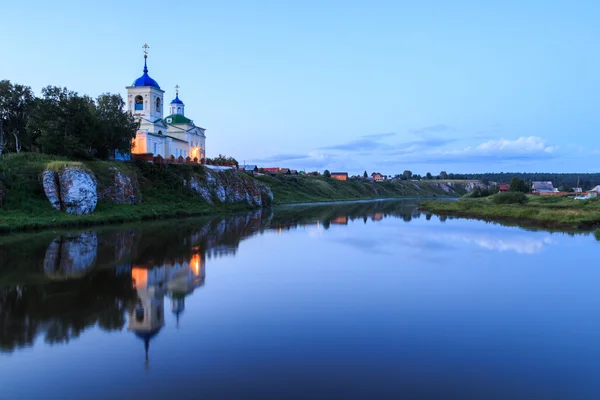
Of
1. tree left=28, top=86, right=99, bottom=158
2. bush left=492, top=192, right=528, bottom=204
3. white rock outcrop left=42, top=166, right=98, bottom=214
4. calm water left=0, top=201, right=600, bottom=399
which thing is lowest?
calm water left=0, top=201, right=600, bottom=399

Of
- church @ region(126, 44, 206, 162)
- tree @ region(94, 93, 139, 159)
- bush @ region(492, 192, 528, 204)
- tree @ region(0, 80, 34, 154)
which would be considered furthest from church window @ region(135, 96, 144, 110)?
bush @ region(492, 192, 528, 204)

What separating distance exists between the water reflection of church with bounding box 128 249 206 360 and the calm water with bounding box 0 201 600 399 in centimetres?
9

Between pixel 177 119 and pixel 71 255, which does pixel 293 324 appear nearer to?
pixel 71 255

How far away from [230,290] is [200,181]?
1659 inches

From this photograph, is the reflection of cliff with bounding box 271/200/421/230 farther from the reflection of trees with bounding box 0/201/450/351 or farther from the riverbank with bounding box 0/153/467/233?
the reflection of trees with bounding box 0/201/450/351

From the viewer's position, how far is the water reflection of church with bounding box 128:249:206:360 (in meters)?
12.6

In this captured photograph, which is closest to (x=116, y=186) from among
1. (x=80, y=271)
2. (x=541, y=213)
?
(x=80, y=271)

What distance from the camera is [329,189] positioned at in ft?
401

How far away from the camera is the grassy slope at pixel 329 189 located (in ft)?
320

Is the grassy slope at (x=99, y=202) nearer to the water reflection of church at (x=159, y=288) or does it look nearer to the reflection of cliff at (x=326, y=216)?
the reflection of cliff at (x=326, y=216)

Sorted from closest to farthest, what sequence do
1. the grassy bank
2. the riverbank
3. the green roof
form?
the riverbank
the grassy bank
the green roof

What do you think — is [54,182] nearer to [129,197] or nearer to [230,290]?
[129,197]

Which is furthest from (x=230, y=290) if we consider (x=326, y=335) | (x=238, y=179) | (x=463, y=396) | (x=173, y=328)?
(x=238, y=179)

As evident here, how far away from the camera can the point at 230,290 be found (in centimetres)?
1691
